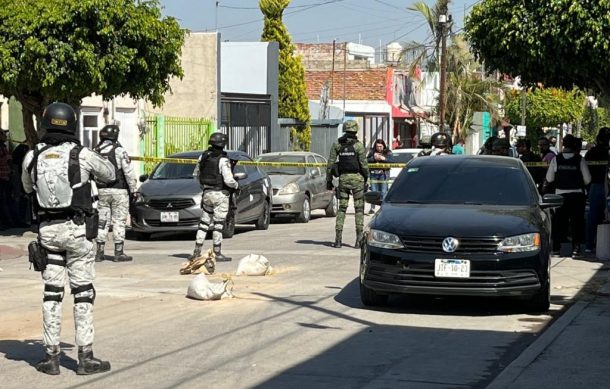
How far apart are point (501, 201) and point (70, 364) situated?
5.14 meters

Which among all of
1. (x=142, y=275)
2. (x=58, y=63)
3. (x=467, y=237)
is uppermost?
(x=58, y=63)

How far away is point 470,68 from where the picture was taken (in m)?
60.9

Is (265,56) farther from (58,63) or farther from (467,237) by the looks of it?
(467,237)

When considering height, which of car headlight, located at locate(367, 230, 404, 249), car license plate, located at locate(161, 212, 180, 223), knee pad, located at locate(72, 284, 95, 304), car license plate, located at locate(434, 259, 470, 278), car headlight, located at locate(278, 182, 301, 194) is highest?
car headlight, located at locate(367, 230, 404, 249)

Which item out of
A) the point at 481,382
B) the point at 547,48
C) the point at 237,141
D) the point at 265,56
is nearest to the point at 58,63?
the point at 547,48

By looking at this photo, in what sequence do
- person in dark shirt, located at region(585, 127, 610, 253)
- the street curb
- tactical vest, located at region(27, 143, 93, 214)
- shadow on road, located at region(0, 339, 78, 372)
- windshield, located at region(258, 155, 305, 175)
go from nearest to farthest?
the street curb
tactical vest, located at region(27, 143, 93, 214)
shadow on road, located at region(0, 339, 78, 372)
person in dark shirt, located at region(585, 127, 610, 253)
windshield, located at region(258, 155, 305, 175)

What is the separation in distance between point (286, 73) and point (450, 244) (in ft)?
114

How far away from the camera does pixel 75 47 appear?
20672mm

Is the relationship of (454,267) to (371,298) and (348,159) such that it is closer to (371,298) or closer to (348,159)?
(371,298)

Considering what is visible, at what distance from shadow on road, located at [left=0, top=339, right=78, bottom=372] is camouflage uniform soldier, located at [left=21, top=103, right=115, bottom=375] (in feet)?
1.26

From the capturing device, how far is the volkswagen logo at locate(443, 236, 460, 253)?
1149cm

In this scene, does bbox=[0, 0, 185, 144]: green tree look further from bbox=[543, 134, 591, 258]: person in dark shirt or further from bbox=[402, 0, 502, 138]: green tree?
bbox=[402, 0, 502, 138]: green tree

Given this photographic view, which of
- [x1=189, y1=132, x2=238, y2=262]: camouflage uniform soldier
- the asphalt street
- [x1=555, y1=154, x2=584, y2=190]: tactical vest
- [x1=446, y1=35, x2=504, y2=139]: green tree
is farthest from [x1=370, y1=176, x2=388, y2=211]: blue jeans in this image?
[x1=446, y1=35, x2=504, y2=139]: green tree

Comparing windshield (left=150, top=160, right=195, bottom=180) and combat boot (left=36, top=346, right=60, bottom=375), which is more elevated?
windshield (left=150, top=160, right=195, bottom=180)
